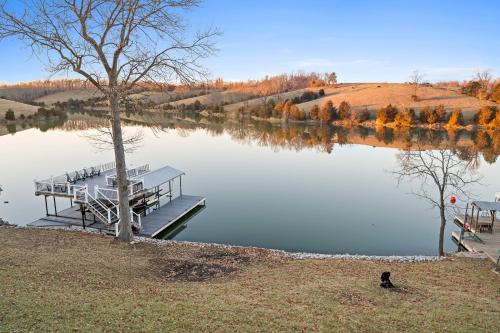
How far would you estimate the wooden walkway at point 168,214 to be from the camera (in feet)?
65.8

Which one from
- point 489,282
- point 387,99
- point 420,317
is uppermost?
point 387,99

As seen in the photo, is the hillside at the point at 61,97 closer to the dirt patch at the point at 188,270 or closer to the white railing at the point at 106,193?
the white railing at the point at 106,193

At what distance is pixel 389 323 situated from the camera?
7.97 meters

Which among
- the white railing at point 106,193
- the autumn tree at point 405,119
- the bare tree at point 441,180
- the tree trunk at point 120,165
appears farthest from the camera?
the autumn tree at point 405,119

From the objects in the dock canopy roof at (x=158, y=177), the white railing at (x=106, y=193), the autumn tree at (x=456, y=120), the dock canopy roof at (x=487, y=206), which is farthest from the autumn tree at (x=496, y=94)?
the white railing at (x=106, y=193)

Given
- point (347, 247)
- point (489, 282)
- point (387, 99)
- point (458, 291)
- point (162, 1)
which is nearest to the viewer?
point (458, 291)

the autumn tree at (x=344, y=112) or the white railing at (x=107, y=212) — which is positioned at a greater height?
the autumn tree at (x=344, y=112)

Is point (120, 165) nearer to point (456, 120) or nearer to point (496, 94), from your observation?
point (456, 120)

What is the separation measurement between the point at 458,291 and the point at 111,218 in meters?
16.8

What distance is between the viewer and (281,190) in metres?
29.1

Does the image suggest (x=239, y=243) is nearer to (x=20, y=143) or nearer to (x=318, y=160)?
(x=318, y=160)

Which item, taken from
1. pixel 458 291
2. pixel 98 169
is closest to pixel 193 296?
pixel 458 291

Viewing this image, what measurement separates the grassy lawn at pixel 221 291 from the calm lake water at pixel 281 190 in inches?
187

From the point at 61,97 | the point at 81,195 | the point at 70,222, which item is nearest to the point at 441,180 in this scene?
the point at 81,195
